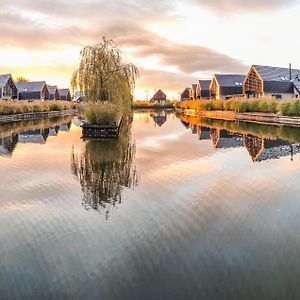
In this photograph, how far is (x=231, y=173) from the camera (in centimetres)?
1138

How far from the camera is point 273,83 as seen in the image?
59188 millimetres

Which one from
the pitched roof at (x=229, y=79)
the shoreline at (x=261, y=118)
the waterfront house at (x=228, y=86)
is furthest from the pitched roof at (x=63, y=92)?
the shoreline at (x=261, y=118)

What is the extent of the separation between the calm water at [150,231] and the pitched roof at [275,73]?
49.4m

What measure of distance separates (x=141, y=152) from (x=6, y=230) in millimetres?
9722

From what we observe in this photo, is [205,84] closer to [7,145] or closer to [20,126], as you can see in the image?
[20,126]

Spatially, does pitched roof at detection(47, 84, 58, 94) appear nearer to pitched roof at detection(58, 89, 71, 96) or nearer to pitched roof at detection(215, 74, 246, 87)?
pitched roof at detection(58, 89, 71, 96)

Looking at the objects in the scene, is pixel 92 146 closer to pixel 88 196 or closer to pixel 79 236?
pixel 88 196

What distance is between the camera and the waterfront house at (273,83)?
2320 inches

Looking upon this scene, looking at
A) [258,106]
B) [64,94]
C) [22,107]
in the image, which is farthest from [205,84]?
[22,107]

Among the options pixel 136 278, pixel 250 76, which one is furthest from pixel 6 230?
pixel 250 76

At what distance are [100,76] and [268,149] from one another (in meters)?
15.5

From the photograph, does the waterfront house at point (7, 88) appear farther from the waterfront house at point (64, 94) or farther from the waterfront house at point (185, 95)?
the waterfront house at point (185, 95)

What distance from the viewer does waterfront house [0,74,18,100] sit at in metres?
64.8

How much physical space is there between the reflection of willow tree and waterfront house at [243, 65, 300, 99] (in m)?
45.9
